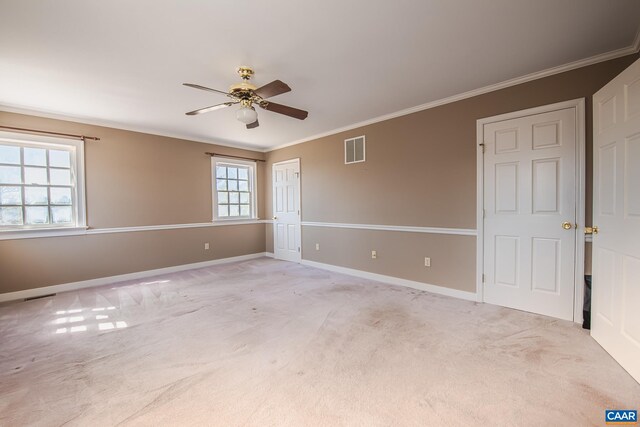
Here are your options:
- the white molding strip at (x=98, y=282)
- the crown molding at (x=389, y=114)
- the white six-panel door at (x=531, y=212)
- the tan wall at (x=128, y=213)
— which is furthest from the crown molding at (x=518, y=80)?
the white molding strip at (x=98, y=282)

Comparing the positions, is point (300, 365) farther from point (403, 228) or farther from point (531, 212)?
point (531, 212)

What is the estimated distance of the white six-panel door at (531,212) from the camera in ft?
8.86

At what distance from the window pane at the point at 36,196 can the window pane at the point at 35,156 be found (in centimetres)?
35

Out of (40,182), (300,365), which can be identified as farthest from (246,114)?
(40,182)

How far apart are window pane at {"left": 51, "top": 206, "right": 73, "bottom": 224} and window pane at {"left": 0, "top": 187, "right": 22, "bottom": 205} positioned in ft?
1.16

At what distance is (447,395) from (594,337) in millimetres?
1660

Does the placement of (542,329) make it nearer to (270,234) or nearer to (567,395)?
(567,395)

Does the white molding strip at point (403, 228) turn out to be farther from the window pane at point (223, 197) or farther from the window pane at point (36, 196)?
the window pane at point (36, 196)

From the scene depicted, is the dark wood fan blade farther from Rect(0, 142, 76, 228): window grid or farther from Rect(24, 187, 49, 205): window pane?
Rect(24, 187, 49, 205): window pane

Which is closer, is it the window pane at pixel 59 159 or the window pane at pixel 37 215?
the window pane at pixel 37 215

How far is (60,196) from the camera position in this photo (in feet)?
13.0

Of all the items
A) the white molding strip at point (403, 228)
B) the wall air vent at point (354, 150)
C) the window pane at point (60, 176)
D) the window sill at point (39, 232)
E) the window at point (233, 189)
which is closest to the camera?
the white molding strip at point (403, 228)

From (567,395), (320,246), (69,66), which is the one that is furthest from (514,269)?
(69,66)

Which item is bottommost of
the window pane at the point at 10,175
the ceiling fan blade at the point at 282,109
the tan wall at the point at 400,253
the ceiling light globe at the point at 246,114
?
the tan wall at the point at 400,253
